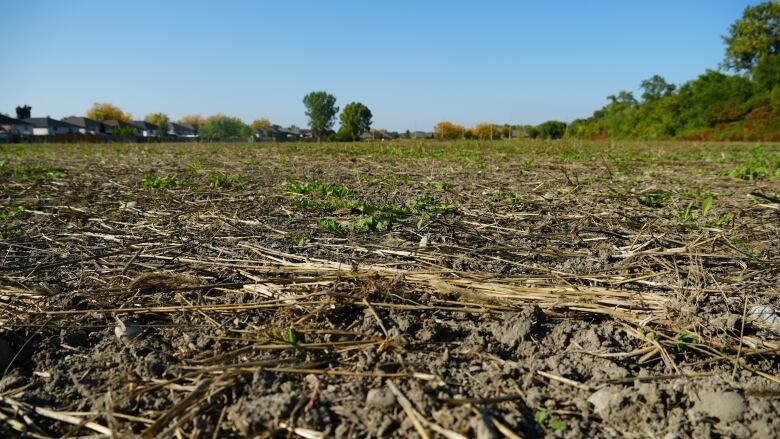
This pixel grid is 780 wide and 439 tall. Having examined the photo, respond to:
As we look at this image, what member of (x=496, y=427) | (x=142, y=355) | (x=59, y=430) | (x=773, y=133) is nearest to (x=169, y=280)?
(x=142, y=355)

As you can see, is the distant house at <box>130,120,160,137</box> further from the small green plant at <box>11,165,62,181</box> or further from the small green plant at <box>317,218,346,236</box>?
the small green plant at <box>317,218,346,236</box>

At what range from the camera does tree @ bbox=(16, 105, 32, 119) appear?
9404 cm

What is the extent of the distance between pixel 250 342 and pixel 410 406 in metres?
0.79

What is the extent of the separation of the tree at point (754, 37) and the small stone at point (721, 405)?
221ft

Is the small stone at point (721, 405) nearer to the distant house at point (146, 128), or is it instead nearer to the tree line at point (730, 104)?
the tree line at point (730, 104)

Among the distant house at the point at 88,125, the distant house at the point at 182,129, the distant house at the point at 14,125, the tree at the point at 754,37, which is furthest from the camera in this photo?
the distant house at the point at 182,129

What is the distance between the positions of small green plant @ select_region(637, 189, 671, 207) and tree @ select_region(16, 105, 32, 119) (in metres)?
115

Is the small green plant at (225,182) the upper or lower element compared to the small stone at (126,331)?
upper

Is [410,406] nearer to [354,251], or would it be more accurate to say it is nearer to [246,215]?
[354,251]

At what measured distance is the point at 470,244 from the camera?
11.6 feet

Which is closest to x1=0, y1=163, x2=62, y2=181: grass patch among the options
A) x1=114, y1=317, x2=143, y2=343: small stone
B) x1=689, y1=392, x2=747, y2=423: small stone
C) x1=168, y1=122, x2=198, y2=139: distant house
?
x1=114, y1=317, x2=143, y2=343: small stone

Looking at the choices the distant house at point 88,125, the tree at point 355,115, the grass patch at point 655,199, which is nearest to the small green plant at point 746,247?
the grass patch at point 655,199

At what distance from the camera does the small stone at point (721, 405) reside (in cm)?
161


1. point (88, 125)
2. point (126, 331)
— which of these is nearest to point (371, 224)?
point (126, 331)
